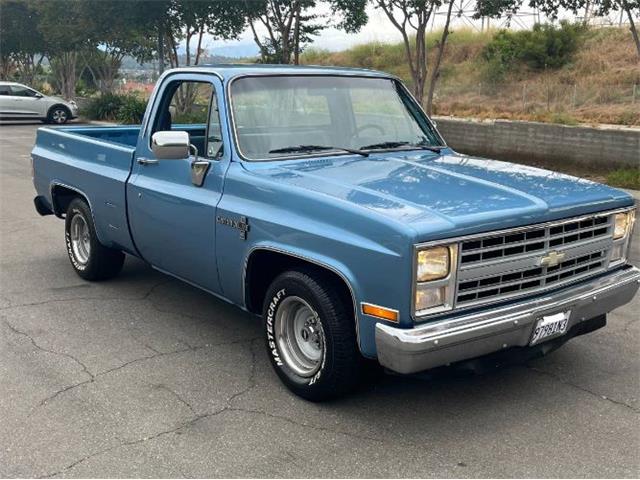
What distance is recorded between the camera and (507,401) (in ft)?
13.2

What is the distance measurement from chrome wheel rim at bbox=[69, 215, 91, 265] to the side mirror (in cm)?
224

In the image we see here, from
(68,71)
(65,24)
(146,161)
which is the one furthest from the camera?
(68,71)

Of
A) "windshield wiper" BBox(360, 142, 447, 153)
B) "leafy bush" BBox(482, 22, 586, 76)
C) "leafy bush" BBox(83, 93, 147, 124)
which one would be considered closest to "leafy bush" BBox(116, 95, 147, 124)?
"leafy bush" BBox(83, 93, 147, 124)

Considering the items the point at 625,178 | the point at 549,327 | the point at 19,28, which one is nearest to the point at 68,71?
the point at 19,28

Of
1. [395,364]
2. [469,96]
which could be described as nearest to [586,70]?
[469,96]

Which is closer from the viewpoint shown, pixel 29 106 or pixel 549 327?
pixel 549 327

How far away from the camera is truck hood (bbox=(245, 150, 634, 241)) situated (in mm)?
3463

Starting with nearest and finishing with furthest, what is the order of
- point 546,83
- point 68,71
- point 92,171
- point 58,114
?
point 92,171
point 58,114
point 546,83
point 68,71

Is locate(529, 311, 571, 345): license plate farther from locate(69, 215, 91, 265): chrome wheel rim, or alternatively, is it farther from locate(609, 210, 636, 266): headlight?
locate(69, 215, 91, 265): chrome wheel rim

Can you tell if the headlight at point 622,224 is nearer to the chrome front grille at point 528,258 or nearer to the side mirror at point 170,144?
the chrome front grille at point 528,258

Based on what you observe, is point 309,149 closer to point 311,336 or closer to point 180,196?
point 180,196

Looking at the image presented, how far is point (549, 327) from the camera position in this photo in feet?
12.2

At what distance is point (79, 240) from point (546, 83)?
25994mm

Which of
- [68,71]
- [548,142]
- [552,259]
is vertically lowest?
[548,142]
